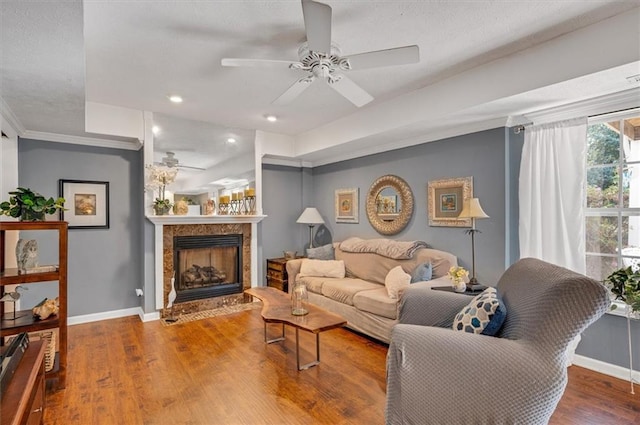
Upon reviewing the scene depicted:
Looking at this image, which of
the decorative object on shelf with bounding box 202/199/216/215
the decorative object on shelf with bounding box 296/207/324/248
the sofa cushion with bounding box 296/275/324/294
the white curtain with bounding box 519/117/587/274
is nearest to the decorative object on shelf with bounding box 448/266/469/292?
the white curtain with bounding box 519/117/587/274

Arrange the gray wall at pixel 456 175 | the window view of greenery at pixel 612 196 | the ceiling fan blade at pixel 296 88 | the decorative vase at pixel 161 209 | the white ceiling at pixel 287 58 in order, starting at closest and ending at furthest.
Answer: the white ceiling at pixel 287 58 < the ceiling fan blade at pixel 296 88 < the window view of greenery at pixel 612 196 < the gray wall at pixel 456 175 < the decorative vase at pixel 161 209

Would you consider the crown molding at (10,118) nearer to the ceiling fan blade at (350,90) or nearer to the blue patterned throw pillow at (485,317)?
the ceiling fan blade at (350,90)

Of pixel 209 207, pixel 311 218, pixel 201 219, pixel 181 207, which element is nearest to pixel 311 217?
pixel 311 218

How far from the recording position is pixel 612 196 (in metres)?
2.75

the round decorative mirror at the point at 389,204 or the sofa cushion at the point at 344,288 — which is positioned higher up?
the round decorative mirror at the point at 389,204

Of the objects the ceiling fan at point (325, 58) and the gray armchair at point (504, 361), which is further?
the ceiling fan at point (325, 58)

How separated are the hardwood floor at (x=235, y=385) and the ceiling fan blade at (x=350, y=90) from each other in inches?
91.8

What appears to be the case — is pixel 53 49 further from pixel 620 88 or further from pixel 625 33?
pixel 620 88

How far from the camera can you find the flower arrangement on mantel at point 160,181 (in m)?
3.99

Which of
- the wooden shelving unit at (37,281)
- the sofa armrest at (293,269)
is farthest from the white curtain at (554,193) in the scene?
the wooden shelving unit at (37,281)

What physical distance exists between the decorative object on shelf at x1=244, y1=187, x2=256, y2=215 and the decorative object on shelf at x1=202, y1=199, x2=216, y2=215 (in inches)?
18.7

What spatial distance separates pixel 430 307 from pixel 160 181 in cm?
342

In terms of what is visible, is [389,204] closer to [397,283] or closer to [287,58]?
[397,283]

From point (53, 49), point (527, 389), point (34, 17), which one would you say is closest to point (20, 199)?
point (53, 49)
